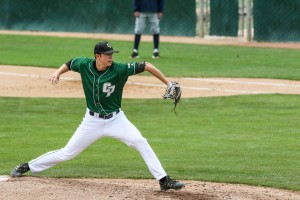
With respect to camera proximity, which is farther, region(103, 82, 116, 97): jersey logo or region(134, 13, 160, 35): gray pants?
region(134, 13, 160, 35): gray pants

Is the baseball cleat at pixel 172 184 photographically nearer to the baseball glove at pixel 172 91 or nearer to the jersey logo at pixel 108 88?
the baseball glove at pixel 172 91

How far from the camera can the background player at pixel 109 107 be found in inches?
A: 391

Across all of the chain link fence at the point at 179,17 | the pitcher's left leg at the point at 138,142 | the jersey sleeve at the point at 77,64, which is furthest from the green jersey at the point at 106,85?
the chain link fence at the point at 179,17

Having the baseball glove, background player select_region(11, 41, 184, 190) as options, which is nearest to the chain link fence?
the baseball glove

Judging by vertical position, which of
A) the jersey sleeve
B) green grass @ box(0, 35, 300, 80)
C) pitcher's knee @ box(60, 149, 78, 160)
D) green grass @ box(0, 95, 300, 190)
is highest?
the jersey sleeve

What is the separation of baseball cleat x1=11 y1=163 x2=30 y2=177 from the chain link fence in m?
19.0

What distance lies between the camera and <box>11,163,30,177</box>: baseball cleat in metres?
10.5

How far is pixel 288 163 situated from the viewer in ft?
39.1

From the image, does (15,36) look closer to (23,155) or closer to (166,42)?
(166,42)

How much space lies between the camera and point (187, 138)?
13750 mm

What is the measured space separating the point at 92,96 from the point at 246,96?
8.58 metres

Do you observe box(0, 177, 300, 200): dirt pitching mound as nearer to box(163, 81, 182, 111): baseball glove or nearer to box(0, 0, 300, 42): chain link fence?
box(163, 81, 182, 111): baseball glove

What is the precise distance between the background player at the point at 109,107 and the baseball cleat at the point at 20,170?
27.3 inches

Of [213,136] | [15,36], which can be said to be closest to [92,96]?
[213,136]
